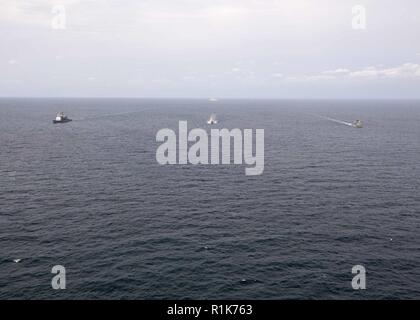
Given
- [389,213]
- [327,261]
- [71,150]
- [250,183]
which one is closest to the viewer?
[327,261]

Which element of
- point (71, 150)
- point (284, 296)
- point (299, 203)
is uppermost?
point (71, 150)

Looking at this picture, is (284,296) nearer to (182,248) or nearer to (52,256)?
(182,248)

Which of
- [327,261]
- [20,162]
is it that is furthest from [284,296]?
[20,162]

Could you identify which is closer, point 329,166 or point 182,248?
point 182,248

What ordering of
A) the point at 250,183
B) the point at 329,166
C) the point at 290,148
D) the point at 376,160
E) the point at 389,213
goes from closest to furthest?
the point at 389,213
the point at 250,183
the point at 329,166
the point at 376,160
the point at 290,148
